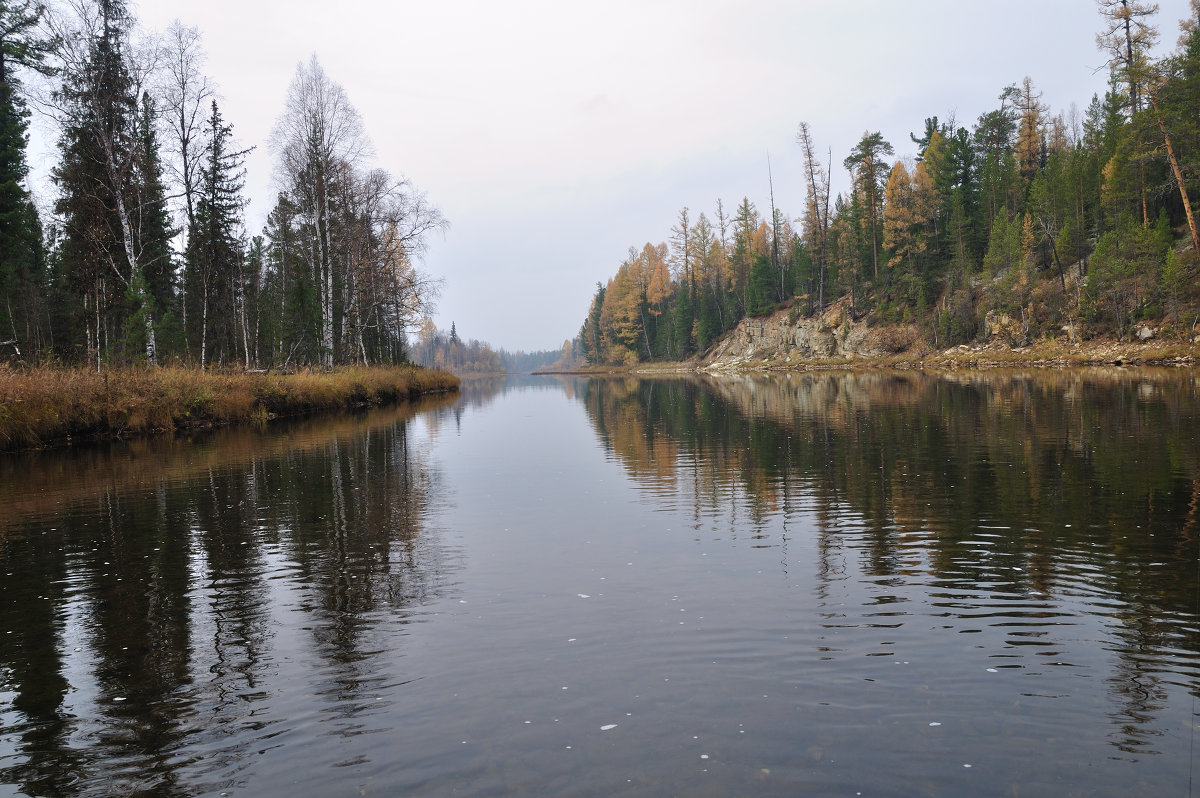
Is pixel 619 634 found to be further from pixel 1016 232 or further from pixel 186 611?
pixel 1016 232

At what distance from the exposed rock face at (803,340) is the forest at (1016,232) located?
165 centimetres

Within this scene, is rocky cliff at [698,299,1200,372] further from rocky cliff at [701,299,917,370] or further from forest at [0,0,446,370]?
forest at [0,0,446,370]

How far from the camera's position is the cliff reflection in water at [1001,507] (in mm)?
6156

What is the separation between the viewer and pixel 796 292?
8838cm

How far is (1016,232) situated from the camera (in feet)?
191

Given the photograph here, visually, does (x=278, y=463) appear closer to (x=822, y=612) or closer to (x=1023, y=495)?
(x=822, y=612)

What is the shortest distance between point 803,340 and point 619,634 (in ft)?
260

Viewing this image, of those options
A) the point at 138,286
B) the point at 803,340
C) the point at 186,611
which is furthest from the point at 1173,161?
the point at 138,286

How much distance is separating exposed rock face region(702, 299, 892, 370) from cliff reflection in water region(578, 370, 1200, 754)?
48.0 metres

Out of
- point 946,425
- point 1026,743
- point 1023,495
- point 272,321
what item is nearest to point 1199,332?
point 946,425

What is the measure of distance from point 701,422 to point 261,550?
18.9 metres

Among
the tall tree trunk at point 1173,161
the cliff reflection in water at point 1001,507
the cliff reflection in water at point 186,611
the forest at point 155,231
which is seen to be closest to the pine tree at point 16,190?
the forest at point 155,231

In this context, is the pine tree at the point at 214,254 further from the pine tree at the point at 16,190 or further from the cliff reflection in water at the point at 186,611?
the cliff reflection in water at the point at 186,611

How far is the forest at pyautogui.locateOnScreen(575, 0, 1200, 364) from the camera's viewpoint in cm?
4572
